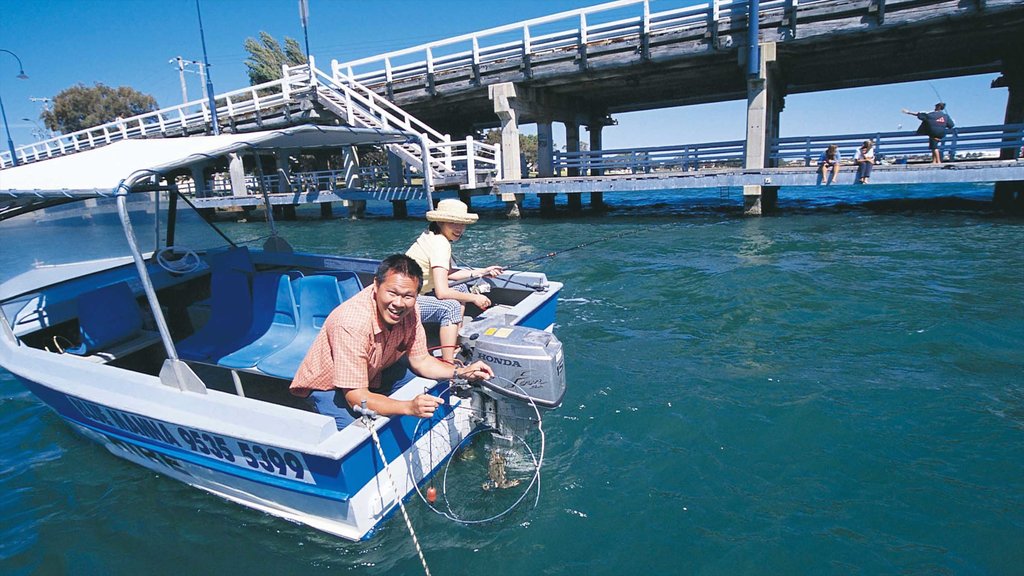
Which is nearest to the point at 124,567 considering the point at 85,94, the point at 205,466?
the point at 205,466

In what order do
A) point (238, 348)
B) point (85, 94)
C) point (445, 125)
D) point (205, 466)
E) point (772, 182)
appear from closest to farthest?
point (205, 466) < point (238, 348) < point (772, 182) < point (445, 125) < point (85, 94)

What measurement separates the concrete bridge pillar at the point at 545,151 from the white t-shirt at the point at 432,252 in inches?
725

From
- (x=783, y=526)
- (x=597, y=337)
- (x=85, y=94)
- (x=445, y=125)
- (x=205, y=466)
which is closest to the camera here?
(x=783, y=526)

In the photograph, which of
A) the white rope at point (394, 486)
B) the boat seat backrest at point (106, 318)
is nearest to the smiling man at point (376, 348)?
the white rope at point (394, 486)

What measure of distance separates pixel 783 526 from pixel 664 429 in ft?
4.36

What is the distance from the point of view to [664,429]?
478cm

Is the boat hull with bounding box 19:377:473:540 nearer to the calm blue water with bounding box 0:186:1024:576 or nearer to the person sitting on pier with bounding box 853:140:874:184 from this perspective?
the calm blue water with bounding box 0:186:1024:576

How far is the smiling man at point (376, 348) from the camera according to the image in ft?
10.4

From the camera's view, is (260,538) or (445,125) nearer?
(260,538)

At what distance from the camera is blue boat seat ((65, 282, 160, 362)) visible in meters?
5.10

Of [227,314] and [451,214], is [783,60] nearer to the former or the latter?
[451,214]

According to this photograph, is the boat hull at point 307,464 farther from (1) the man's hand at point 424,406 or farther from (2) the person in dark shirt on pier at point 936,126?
(2) the person in dark shirt on pier at point 936,126

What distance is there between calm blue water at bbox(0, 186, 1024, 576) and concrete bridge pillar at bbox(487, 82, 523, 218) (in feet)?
42.4

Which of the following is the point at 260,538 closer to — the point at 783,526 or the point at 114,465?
the point at 114,465
